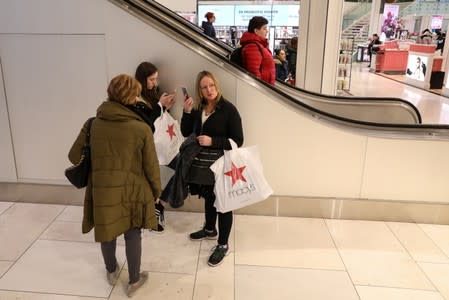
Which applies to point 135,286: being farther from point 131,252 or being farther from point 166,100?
point 166,100

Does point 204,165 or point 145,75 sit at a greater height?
point 145,75

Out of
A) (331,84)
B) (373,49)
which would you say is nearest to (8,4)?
(331,84)

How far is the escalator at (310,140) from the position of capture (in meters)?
3.21

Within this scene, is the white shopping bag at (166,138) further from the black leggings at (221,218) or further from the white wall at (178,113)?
the black leggings at (221,218)

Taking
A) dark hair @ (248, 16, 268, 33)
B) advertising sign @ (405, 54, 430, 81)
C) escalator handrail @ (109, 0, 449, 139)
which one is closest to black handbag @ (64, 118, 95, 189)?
escalator handrail @ (109, 0, 449, 139)

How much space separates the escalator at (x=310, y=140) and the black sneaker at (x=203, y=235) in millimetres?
751

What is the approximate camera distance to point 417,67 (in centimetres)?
1159

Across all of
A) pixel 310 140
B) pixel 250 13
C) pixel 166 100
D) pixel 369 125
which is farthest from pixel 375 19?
pixel 166 100

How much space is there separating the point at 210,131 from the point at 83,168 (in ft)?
2.95

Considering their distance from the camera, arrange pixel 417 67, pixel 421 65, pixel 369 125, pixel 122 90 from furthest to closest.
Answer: pixel 417 67 → pixel 421 65 → pixel 369 125 → pixel 122 90

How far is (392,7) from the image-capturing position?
821 inches

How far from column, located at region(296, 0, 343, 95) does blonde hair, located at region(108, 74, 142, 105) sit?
13.0ft

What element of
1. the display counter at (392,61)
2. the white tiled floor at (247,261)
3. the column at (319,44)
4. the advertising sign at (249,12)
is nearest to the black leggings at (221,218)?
the white tiled floor at (247,261)

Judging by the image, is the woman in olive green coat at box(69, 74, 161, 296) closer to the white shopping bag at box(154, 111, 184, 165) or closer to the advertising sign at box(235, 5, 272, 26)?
the white shopping bag at box(154, 111, 184, 165)
